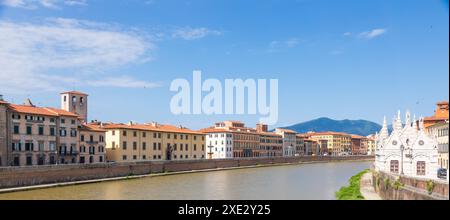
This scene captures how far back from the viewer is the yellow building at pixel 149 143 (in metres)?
65.7

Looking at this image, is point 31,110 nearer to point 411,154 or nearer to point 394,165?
point 394,165

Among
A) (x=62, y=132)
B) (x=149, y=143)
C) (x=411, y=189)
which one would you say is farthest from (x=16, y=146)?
(x=411, y=189)

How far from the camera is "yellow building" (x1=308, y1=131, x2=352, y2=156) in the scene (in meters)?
162

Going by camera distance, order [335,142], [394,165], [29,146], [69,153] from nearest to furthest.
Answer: [394,165] < [29,146] < [69,153] < [335,142]

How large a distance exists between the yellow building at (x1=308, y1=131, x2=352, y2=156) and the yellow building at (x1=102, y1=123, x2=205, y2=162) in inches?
3348

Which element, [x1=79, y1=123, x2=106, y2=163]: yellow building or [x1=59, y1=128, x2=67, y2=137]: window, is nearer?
[x1=59, y1=128, x2=67, y2=137]: window

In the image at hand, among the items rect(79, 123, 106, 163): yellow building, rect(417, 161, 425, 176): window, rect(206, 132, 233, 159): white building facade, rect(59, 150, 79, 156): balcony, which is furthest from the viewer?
rect(206, 132, 233, 159): white building facade

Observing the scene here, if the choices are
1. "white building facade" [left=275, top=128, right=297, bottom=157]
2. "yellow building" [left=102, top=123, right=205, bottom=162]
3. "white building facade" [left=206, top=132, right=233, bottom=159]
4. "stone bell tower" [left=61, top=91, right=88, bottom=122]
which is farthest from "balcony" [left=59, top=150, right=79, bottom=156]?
"white building facade" [left=275, top=128, right=297, bottom=157]

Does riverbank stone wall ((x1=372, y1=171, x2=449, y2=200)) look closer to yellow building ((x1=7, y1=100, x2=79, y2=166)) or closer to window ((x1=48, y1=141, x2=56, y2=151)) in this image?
yellow building ((x1=7, y1=100, x2=79, y2=166))

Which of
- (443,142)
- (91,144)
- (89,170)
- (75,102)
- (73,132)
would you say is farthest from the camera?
(75,102)

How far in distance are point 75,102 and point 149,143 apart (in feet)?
Answer: 48.4

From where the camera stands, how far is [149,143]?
233ft
